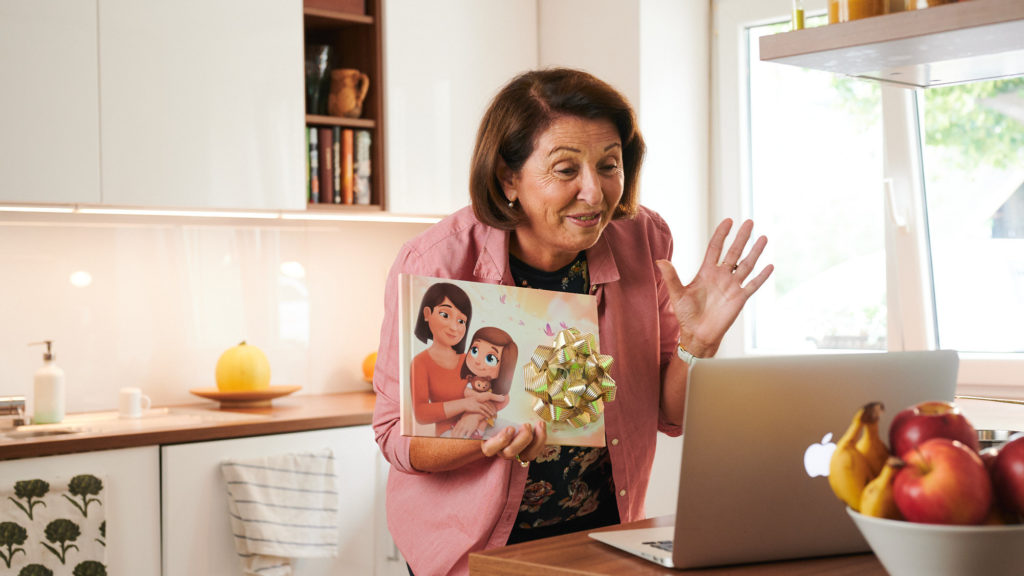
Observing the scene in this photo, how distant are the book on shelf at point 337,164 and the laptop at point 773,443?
218cm

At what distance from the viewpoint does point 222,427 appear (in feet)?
8.68

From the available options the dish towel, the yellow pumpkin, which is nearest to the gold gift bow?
the dish towel

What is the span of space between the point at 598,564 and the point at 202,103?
6.88 ft

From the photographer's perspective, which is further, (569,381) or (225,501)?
(225,501)

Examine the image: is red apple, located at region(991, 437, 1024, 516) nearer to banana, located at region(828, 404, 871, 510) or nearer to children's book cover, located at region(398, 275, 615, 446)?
banana, located at region(828, 404, 871, 510)

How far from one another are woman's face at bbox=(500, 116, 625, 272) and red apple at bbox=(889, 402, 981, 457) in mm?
742

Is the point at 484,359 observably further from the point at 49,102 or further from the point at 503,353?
the point at 49,102

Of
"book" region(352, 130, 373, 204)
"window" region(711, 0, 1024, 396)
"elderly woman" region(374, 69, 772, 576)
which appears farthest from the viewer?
"book" region(352, 130, 373, 204)

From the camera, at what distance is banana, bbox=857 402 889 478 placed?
93 centimetres

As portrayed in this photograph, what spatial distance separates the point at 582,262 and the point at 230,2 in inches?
64.9

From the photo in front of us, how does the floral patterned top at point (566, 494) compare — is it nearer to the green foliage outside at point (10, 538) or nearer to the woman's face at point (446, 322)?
the woman's face at point (446, 322)

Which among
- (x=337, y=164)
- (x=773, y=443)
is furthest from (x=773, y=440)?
(x=337, y=164)

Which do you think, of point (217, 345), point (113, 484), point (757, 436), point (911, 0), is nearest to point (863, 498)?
point (757, 436)

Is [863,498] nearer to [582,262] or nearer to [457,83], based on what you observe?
[582,262]
